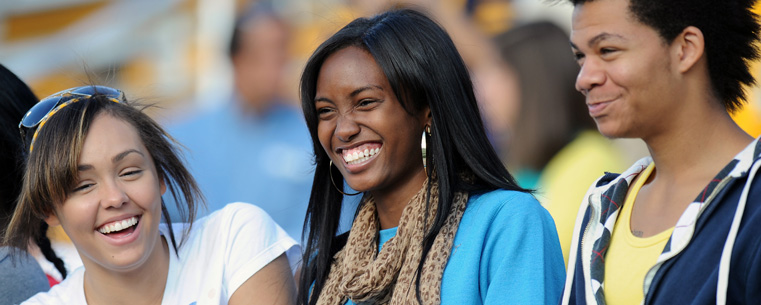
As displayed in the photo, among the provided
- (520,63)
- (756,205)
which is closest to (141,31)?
(520,63)

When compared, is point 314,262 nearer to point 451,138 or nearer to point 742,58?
point 451,138

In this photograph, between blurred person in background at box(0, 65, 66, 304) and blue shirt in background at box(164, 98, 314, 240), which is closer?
blurred person in background at box(0, 65, 66, 304)

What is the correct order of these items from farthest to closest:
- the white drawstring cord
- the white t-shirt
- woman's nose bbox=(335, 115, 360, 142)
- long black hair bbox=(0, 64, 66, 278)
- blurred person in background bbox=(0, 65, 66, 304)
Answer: long black hair bbox=(0, 64, 66, 278), blurred person in background bbox=(0, 65, 66, 304), the white t-shirt, woman's nose bbox=(335, 115, 360, 142), the white drawstring cord

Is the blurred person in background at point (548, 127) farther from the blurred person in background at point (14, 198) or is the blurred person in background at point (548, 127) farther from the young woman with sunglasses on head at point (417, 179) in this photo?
the blurred person in background at point (14, 198)

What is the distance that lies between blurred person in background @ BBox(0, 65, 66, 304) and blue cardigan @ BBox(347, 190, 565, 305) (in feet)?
4.78

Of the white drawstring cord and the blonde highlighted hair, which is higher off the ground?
the blonde highlighted hair

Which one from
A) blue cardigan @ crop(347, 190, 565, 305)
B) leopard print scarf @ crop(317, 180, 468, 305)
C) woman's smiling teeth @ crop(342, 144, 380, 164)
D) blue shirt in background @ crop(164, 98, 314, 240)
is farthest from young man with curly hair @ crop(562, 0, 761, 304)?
blue shirt in background @ crop(164, 98, 314, 240)

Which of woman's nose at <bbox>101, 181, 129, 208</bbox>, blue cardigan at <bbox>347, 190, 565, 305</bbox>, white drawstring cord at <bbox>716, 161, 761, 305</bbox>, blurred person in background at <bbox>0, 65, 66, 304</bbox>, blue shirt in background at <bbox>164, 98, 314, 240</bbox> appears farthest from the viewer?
blue shirt in background at <bbox>164, 98, 314, 240</bbox>

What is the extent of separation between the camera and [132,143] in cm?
235

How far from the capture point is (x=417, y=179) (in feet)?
6.96

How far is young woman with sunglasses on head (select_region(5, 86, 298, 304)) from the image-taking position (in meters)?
2.26

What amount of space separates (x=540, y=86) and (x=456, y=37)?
1.59 ft

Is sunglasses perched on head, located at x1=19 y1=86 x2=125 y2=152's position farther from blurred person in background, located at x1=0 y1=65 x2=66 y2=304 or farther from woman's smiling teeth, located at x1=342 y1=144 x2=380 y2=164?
woman's smiling teeth, located at x1=342 y1=144 x2=380 y2=164

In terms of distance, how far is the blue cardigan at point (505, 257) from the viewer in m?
1.83
